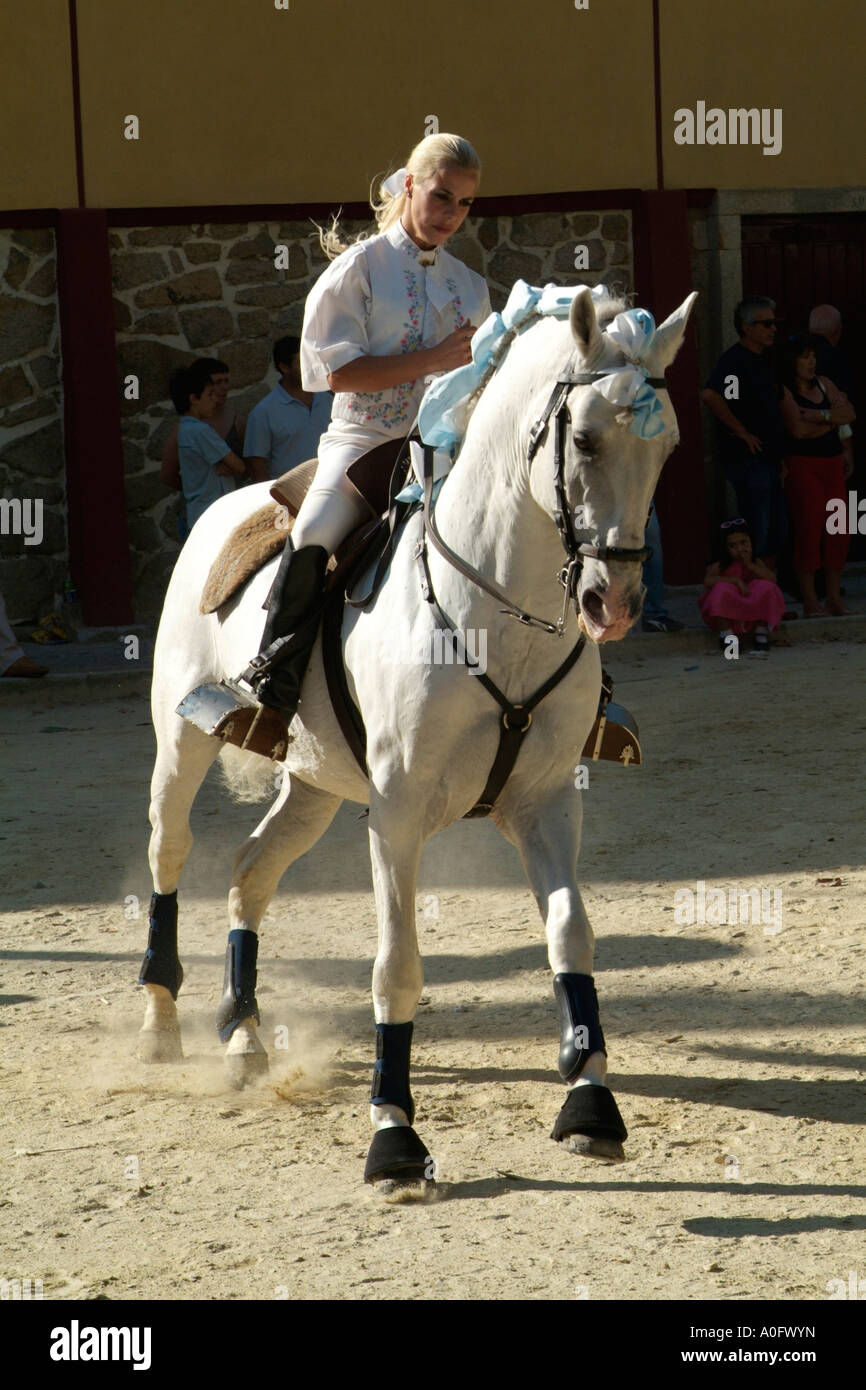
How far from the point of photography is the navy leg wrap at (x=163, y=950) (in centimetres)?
569

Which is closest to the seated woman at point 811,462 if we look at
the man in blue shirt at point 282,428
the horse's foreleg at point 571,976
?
the man in blue shirt at point 282,428

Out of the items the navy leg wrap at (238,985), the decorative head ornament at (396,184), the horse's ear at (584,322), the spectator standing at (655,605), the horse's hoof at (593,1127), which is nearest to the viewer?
the horse's ear at (584,322)

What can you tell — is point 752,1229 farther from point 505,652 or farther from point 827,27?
point 827,27

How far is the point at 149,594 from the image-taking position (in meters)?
13.5

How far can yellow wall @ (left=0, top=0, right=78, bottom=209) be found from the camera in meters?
12.8

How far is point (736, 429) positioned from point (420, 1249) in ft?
32.0

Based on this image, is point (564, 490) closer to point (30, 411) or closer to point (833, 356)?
point (30, 411)

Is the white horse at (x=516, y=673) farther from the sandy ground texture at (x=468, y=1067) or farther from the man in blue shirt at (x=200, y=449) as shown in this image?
the man in blue shirt at (x=200, y=449)

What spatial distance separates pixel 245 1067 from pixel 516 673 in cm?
173

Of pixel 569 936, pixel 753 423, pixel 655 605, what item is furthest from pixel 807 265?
pixel 569 936

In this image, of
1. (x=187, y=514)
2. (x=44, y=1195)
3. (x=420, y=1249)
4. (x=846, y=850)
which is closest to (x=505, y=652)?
(x=420, y=1249)

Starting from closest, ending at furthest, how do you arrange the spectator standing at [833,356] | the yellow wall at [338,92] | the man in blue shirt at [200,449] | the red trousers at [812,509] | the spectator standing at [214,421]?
the man in blue shirt at [200,449] → the spectator standing at [214,421] → the yellow wall at [338,92] → the red trousers at [812,509] → the spectator standing at [833,356]

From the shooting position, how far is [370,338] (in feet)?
16.0

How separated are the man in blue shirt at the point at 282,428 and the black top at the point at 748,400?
9.92ft
